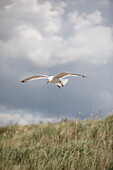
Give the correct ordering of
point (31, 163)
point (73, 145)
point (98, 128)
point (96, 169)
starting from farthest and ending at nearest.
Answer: point (98, 128) → point (73, 145) → point (31, 163) → point (96, 169)

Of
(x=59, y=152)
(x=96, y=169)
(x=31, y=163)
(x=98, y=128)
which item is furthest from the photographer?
(x=98, y=128)

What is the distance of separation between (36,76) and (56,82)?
0.45 metres

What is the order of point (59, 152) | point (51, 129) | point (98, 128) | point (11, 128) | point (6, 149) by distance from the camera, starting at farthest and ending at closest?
point (11, 128)
point (51, 129)
point (98, 128)
point (6, 149)
point (59, 152)

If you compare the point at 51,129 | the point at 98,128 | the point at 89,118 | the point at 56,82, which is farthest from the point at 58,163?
the point at 89,118

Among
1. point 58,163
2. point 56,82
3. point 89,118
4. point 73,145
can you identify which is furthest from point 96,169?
point 89,118

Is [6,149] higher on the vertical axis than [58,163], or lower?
higher

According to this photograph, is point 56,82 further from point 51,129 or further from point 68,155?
point 51,129

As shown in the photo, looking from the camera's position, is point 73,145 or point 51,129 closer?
point 73,145

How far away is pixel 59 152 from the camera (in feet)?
17.6

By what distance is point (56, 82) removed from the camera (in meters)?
4.06

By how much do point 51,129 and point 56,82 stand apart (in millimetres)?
4837

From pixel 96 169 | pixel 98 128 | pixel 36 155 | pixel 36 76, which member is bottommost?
pixel 96 169

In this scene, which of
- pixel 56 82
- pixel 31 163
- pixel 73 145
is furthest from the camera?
pixel 73 145

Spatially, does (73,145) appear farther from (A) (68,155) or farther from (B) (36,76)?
(B) (36,76)
